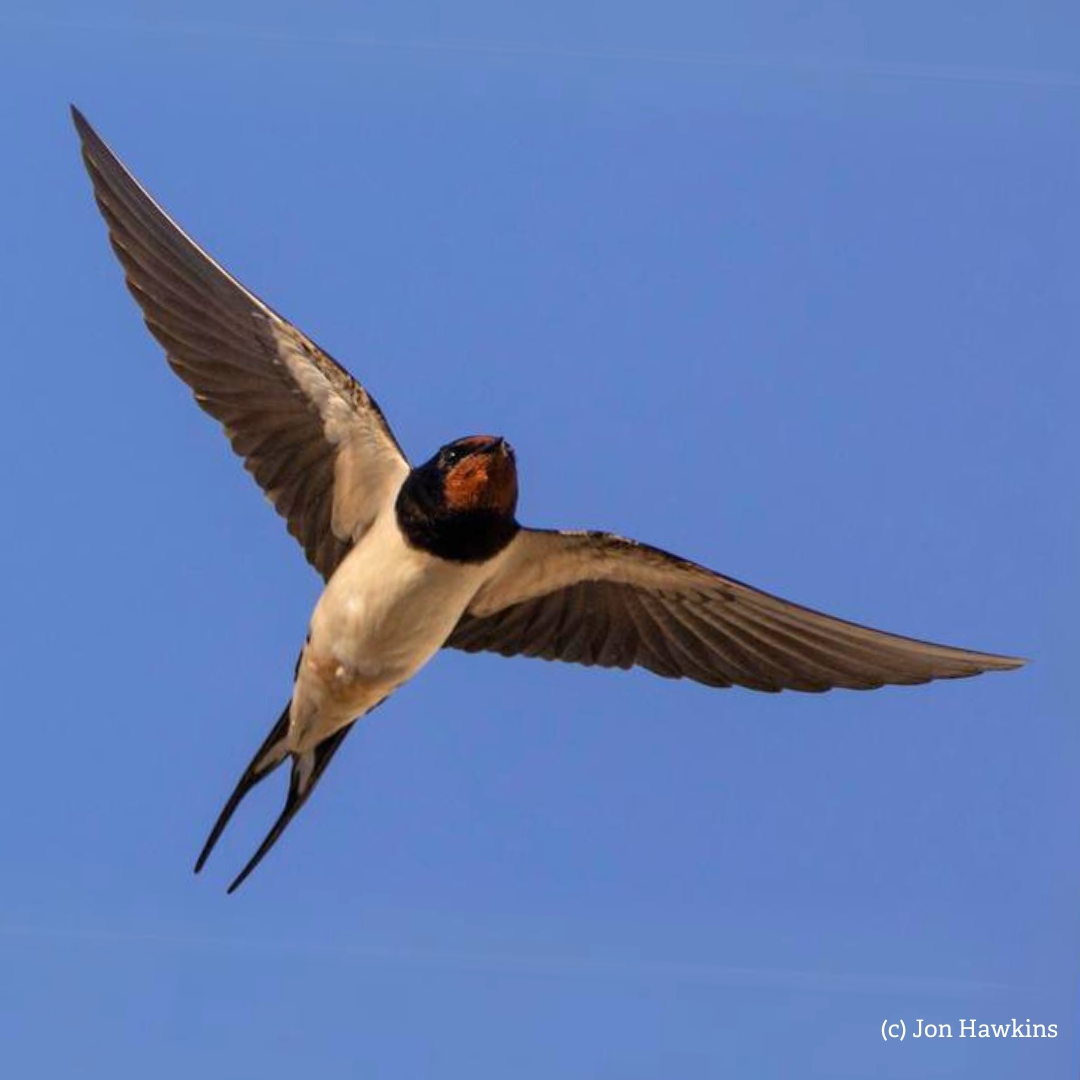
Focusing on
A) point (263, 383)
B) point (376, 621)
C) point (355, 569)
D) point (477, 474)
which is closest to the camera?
point (477, 474)

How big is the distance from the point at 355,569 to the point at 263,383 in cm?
54

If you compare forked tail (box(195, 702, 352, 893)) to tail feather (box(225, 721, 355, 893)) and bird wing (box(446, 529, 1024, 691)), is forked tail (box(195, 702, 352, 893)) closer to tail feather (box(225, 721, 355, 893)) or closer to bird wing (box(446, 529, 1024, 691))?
tail feather (box(225, 721, 355, 893))

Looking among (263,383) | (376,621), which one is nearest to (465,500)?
(376,621)

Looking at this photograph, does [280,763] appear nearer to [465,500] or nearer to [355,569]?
[355,569]

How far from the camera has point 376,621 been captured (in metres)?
5.18

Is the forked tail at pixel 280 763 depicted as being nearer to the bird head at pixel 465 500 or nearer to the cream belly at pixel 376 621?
the cream belly at pixel 376 621

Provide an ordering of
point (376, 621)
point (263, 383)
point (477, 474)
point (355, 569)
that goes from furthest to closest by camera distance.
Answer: point (263, 383) → point (355, 569) → point (376, 621) → point (477, 474)

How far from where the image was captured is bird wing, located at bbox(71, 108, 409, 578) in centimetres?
545

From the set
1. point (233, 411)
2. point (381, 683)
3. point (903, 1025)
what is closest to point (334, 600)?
point (381, 683)

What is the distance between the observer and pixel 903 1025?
520 centimetres

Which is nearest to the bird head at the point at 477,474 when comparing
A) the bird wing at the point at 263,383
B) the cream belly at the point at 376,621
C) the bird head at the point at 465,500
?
the bird head at the point at 465,500

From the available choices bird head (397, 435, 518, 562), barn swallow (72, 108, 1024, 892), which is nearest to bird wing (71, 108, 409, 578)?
barn swallow (72, 108, 1024, 892)

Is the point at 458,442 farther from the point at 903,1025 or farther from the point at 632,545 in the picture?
the point at 903,1025

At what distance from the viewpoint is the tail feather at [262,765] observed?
17.7 ft
